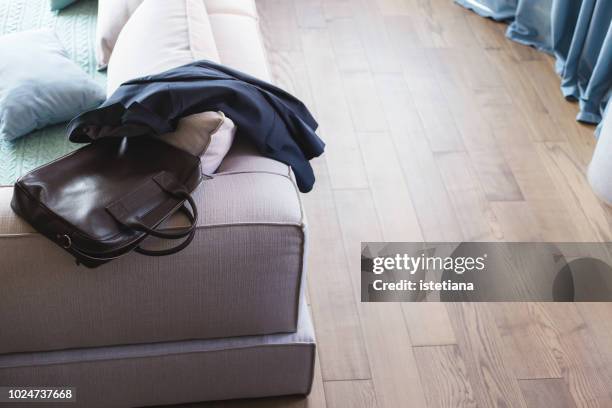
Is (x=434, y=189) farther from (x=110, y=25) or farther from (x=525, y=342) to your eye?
(x=110, y=25)

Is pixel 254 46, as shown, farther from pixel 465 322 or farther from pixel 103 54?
pixel 465 322

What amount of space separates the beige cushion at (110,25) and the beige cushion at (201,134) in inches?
27.7

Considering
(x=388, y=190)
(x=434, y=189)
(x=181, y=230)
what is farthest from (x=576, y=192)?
(x=181, y=230)

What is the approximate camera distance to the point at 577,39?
9.32ft

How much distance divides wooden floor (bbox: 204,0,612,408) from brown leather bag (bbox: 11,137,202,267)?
609 millimetres

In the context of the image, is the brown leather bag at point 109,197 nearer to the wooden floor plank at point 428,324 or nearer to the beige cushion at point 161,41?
the beige cushion at point 161,41

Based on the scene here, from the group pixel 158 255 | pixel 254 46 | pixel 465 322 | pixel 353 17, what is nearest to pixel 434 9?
pixel 353 17

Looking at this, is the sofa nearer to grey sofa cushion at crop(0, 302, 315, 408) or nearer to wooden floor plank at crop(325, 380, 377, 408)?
grey sofa cushion at crop(0, 302, 315, 408)

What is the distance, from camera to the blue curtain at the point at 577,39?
2738 mm

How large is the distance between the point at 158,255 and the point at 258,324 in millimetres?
314

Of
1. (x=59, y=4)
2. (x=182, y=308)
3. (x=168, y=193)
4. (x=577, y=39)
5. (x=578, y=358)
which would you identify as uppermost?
(x=168, y=193)

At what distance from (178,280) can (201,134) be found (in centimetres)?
30

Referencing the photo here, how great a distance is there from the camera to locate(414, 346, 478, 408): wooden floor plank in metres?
1.86

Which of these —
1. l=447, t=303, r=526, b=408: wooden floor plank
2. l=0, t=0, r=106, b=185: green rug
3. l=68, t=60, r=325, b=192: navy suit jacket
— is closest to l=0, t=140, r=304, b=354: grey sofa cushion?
l=68, t=60, r=325, b=192: navy suit jacket
